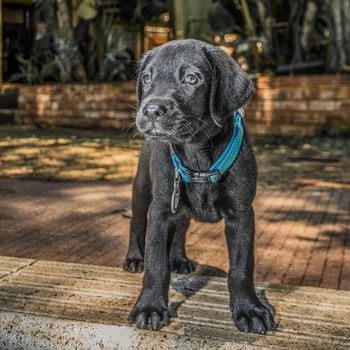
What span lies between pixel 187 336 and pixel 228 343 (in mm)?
193

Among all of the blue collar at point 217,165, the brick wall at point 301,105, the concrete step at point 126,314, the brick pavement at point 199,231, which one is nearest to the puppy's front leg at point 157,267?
the concrete step at point 126,314

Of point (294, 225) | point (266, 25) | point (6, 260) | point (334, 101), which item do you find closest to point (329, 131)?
point (334, 101)

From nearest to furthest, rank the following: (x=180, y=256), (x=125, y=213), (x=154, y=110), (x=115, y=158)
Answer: (x=154, y=110) < (x=180, y=256) < (x=125, y=213) < (x=115, y=158)

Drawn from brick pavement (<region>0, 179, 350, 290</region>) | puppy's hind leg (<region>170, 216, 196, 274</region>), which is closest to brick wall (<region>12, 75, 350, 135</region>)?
brick pavement (<region>0, 179, 350, 290</region>)

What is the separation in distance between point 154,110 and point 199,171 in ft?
1.55

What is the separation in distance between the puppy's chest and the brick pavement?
104 centimetres

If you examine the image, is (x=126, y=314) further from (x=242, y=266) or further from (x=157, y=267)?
(x=242, y=266)

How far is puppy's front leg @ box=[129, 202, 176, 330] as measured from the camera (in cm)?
305

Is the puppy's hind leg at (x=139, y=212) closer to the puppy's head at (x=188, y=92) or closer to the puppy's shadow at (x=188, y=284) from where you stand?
the puppy's shadow at (x=188, y=284)

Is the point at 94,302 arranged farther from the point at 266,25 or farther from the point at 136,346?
the point at 266,25

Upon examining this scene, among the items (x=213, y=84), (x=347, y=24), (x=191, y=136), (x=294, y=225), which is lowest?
(x=294, y=225)

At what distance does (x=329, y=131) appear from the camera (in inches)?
503

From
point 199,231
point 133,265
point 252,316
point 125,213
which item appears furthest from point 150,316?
point 125,213

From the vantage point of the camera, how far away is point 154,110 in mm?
2744
